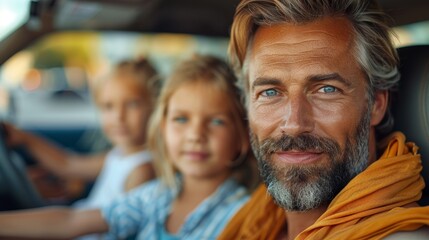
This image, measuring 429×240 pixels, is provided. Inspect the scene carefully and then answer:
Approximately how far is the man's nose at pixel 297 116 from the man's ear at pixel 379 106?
0.22 m

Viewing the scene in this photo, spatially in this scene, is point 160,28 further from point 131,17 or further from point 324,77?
point 324,77

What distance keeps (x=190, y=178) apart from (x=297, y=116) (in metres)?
0.91

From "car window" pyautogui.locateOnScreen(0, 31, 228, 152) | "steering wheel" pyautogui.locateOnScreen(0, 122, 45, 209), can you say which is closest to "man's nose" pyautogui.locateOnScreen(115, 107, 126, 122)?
"car window" pyautogui.locateOnScreen(0, 31, 228, 152)

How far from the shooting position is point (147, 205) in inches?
102

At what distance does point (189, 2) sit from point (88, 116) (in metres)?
4.47

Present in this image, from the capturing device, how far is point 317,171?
5.71ft

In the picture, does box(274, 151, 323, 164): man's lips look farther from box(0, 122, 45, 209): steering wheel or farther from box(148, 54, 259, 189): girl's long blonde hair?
box(0, 122, 45, 209): steering wheel

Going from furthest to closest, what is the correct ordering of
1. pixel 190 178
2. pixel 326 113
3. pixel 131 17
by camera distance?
1. pixel 131 17
2. pixel 190 178
3. pixel 326 113

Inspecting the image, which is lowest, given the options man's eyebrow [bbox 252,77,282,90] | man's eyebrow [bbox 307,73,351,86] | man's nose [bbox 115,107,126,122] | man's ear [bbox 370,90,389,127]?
man's nose [bbox 115,107,126,122]

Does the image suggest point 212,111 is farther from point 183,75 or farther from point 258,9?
point 258,9

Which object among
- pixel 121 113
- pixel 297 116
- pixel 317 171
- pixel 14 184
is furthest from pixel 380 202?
pixel 121 113

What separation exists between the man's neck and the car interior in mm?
281

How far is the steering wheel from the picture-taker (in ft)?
9.49

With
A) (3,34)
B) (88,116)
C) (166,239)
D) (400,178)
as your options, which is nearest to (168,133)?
(166,239)
